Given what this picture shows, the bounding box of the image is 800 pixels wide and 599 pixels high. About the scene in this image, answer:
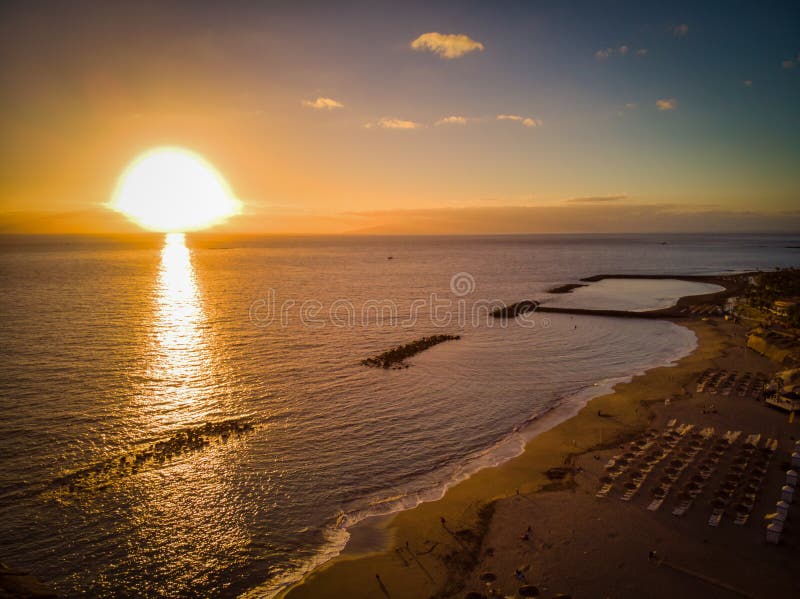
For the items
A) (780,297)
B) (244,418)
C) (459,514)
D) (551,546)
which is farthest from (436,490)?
(780,297)

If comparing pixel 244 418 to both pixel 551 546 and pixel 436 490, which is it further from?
pixel 551 546

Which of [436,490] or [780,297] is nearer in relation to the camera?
[436,490]

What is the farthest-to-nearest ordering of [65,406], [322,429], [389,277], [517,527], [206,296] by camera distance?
[389,277] → [206,296] → [65,406] → [322,429] → [517,527]

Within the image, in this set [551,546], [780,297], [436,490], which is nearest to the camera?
[551,546]

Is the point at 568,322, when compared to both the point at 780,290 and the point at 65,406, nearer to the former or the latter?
the point at 780,290

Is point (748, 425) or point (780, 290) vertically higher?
point (780, 290)

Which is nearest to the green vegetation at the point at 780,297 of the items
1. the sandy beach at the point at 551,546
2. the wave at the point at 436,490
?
the wave at the point at 436,490

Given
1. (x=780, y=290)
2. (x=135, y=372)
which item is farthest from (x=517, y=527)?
(x=780, y=290)
